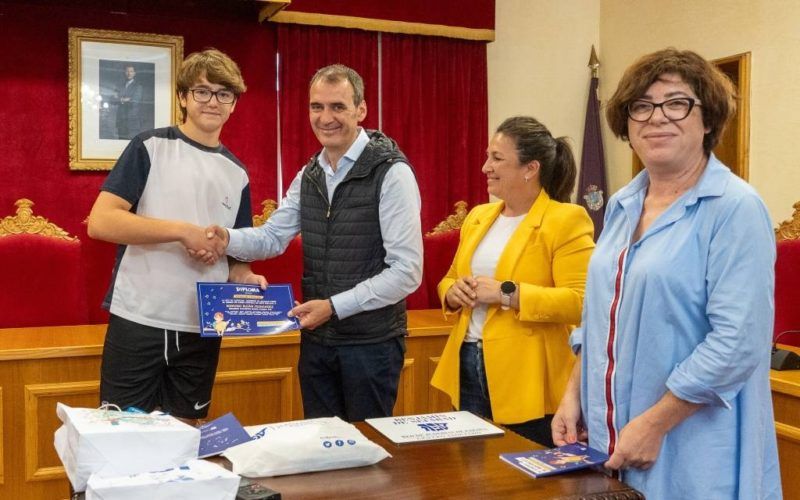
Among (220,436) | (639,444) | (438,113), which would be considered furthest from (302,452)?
(438,113)

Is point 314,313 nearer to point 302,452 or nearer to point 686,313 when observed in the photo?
point 302,452

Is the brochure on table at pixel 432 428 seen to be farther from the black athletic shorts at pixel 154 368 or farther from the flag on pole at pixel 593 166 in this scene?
the flag on pole at pixel 593 166

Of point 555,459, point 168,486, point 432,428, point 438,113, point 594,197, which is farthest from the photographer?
point 594,197

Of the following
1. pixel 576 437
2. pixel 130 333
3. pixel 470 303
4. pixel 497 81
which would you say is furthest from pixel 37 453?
pixel 497 81

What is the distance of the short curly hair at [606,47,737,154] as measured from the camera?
1.58m

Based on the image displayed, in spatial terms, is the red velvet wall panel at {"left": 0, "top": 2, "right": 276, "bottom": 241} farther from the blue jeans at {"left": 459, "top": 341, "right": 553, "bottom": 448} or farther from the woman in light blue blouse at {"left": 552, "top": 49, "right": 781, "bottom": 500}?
the woman in light blue blouse at {"left": 552, "top": 49, "right": 781, "bottom": 500}

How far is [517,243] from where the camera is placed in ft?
7.79

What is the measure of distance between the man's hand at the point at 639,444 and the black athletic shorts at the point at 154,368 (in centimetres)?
136

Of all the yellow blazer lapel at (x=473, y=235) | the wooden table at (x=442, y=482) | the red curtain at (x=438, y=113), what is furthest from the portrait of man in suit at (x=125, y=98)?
the wooden table at (x=442, y=482)

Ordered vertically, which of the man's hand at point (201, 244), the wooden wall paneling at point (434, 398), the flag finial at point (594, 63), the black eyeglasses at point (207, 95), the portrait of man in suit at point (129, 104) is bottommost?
the wooden wall paneling at point (434, 398)

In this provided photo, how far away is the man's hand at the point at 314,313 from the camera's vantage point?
7.75ft

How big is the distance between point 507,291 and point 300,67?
2.69 meters

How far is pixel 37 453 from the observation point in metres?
2.93

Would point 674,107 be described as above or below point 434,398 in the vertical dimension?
above
